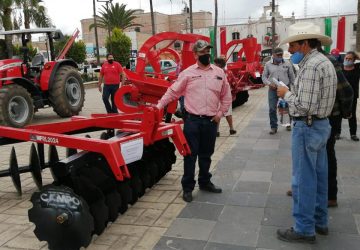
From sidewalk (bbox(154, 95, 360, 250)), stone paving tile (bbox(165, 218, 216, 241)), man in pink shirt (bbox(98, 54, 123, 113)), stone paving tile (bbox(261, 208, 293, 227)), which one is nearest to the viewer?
sidewalk (bbox(154, 95, 360, 250))

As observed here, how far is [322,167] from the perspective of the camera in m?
3.52

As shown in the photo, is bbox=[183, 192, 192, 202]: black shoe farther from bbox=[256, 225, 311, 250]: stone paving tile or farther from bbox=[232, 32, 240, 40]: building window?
bbox=[232, 32, 240, 40]: building window

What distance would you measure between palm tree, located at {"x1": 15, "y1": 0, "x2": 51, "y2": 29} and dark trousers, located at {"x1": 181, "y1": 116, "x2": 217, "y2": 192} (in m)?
22.8

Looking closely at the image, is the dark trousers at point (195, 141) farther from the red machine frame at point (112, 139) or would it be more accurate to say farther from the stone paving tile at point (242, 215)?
the stone paving tile at point (242, 215)

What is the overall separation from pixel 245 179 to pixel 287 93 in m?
2.19

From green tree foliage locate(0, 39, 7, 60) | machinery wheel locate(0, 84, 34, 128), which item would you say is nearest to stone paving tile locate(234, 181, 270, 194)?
machinery wheel locate(0, 84, 34, 128)

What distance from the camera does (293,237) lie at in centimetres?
354

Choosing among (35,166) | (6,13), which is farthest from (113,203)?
(6,13)

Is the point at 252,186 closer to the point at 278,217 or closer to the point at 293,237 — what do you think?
the point at 278,217

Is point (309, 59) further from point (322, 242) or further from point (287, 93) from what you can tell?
point (322, 242)

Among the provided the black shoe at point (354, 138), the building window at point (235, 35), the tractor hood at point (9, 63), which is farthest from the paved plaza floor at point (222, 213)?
the building window at point (235, 35)

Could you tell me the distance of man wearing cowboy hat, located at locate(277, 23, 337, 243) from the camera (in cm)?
322

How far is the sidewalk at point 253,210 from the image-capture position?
3.61 m

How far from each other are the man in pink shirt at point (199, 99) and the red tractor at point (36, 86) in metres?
5.73
